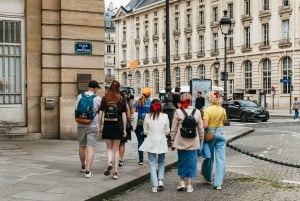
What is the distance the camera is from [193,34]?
76375 millimetres

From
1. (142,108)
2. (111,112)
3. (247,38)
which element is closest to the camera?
(111,112)

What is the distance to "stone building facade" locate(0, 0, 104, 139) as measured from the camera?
14250mm

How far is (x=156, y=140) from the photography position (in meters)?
8.27

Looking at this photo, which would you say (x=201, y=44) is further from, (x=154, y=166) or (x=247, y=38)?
(x=154, y=166)

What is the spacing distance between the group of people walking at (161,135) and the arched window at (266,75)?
5452 centimetres

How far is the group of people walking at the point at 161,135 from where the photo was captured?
816 cm

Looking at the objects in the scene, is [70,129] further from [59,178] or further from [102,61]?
[59,178]

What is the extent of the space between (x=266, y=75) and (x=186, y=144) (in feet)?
184

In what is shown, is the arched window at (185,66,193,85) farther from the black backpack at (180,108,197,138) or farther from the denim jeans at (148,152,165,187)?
the black backpack at (180,108,197,138)

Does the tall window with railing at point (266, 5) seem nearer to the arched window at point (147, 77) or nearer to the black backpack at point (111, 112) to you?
the arched window at point (147, 77)

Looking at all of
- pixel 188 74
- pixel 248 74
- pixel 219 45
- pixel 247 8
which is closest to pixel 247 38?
pixel 247 8

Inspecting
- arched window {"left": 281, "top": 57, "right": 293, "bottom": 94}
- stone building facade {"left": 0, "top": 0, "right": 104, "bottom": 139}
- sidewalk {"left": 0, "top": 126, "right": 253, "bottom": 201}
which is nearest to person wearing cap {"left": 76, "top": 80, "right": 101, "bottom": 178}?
sidewalk {"left": 0, "top": 126, "right": 253, "bottom": 201}

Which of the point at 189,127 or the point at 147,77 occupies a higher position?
the point at 147,77

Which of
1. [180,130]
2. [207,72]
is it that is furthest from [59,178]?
[207,72]
